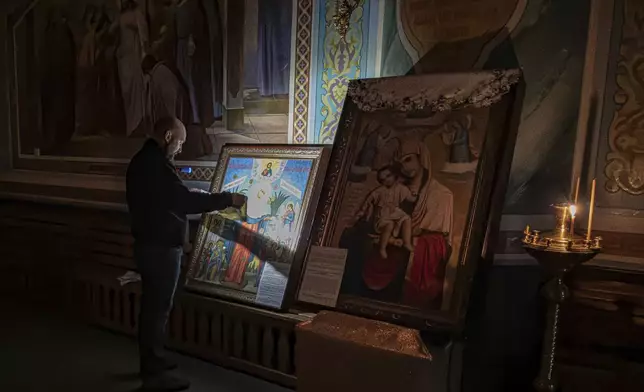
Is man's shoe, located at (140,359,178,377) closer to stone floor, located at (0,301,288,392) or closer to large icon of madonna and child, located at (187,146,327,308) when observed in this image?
stone floor, located at (0,301,288,392)

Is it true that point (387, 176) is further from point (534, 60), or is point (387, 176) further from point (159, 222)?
point (159, 222)

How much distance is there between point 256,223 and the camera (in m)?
2.88

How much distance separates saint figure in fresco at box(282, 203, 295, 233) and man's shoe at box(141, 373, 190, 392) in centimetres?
101

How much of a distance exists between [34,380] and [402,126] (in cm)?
243

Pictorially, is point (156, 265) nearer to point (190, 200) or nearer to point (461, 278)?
point (190, 200)

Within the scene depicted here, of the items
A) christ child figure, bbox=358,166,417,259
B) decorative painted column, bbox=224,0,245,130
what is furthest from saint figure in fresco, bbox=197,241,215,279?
christ child figure, bbox=358,166,417,259

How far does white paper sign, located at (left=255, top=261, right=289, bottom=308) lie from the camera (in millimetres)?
2691

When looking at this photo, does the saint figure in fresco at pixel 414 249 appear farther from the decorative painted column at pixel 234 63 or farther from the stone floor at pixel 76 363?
the decorative painted column at pixel 234 63

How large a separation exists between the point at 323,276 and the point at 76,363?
1769mm

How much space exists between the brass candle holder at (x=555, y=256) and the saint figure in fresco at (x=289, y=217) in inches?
45.9

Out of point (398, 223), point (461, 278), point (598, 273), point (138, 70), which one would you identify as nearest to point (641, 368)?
point (598, 273)

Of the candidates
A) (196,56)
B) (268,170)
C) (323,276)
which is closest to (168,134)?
(268,170)

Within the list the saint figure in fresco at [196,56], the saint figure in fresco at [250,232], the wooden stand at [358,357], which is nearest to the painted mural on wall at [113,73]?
the saint figure in fresco at [196,56]

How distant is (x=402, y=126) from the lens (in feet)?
8.00
